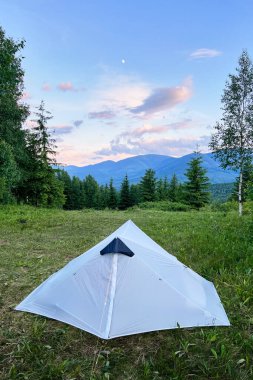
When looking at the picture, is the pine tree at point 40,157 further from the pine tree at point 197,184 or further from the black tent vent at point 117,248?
the black tent vent at point 117,248

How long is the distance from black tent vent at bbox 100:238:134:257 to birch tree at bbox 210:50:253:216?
16328 mm

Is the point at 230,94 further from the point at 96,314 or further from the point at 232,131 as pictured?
the point at 96,314

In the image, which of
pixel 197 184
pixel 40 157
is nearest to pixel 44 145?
pixel 40 157

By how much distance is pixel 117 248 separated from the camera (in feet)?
16.0

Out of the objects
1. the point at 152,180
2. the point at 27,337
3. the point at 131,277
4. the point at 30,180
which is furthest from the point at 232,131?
the point at 152,180

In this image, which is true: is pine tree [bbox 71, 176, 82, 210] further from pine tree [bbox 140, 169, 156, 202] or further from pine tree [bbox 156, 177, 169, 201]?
pine tree [bbox 140, 169, 156, 202]

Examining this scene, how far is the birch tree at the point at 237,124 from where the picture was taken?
1923 centimetres

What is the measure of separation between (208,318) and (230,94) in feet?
62.2

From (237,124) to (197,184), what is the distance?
22.7 metres

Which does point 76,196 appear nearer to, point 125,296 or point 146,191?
point 146,191

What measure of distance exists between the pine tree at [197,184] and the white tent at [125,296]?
3731 centimetres

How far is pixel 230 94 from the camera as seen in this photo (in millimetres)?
19828

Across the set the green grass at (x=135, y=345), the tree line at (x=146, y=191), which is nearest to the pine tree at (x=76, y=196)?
the tree line at (x=146, y=191)

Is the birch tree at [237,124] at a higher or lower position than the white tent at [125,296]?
higher
